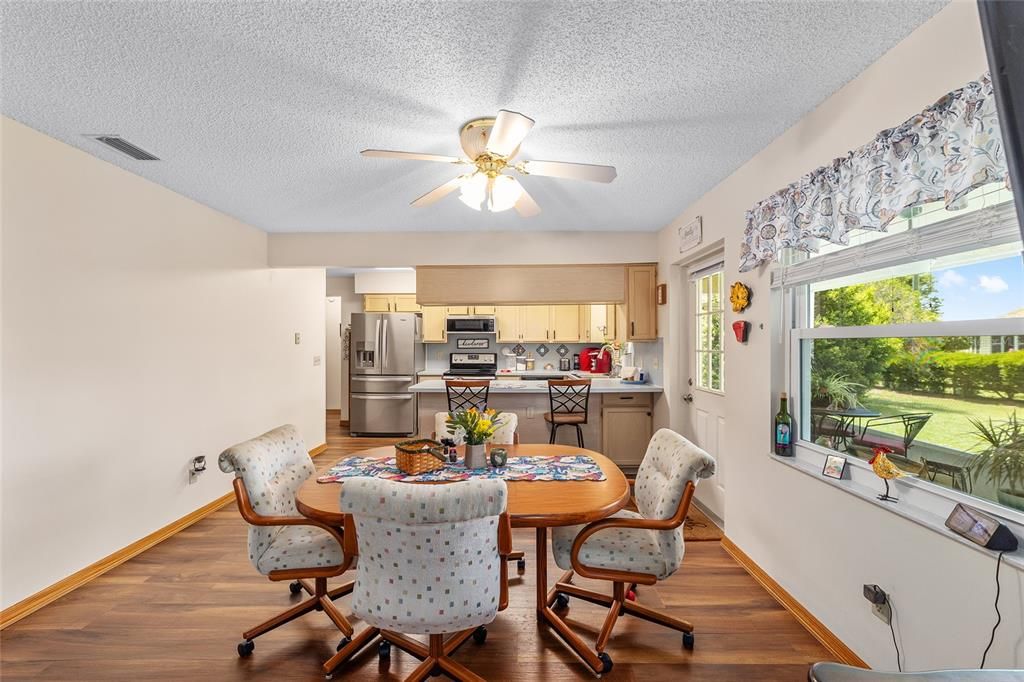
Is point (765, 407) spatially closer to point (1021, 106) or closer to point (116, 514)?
point (1021, 106)

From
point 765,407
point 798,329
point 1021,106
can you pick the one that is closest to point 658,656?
point 765,407

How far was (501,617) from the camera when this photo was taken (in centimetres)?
226

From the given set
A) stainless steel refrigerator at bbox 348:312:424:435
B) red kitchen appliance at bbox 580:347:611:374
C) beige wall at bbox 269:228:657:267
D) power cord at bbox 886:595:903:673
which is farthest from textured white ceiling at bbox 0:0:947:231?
stainless steel refrigerator at bbox 348:312:424:435

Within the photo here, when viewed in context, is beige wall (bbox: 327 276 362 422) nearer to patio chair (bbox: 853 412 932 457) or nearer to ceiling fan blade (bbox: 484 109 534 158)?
ceiling fan blade (bbox: 484 109 534 158)

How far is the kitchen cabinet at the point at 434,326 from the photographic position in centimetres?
688

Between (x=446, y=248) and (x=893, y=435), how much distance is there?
3.60 m

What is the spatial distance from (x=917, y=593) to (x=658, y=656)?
977 mm

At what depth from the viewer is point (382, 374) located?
6.44 metres

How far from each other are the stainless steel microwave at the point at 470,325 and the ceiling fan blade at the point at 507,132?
476 cm

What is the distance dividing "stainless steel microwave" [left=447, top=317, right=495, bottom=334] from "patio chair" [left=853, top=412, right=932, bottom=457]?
5.11 metres

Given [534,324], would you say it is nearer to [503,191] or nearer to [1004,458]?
[503,191]

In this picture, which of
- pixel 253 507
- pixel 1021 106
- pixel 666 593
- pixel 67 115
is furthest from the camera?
pixel 666 593

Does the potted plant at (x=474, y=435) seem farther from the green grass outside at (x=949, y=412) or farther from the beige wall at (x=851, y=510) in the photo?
the green grass outside at (x=949, y=412)

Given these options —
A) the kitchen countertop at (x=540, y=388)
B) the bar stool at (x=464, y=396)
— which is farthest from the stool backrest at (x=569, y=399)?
the bar stool at (x=464, y=396)
